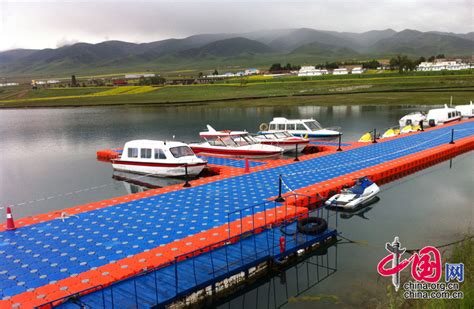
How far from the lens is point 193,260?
12422mm

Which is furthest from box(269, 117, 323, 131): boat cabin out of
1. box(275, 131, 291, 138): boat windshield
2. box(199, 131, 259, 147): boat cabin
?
box(199, 131, 259, 147): boat cabin

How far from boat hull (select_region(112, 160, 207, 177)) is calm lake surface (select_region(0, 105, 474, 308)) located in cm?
166

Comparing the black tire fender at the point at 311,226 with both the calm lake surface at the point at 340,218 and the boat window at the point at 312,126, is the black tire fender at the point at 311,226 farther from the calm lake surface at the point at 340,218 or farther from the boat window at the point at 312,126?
the boat window at the point at 312,126

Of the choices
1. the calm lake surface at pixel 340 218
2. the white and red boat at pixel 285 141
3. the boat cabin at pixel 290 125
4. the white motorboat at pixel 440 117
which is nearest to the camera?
the calm lake surface at pixel 340 218

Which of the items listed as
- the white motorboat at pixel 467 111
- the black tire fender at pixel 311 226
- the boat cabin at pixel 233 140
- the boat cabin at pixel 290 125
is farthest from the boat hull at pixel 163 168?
the white motorboat at pixel 467 111

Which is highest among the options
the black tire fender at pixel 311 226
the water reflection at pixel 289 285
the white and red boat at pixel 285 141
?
the white and red boat at pixel 285 141

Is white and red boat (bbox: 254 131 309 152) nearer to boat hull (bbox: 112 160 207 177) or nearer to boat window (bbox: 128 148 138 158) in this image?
boat hull (bbox: 112 160 207 177)

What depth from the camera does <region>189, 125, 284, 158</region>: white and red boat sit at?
96.0 ft

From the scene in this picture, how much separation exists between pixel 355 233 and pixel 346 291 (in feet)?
15.9

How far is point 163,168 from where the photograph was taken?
1043 inches

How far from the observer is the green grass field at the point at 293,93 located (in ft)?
263

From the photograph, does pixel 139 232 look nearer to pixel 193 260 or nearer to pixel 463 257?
pixel 193 260

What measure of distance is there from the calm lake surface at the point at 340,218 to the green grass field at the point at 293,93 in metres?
24.1

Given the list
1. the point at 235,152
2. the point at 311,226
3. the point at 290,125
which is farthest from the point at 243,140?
the point at 311,226
